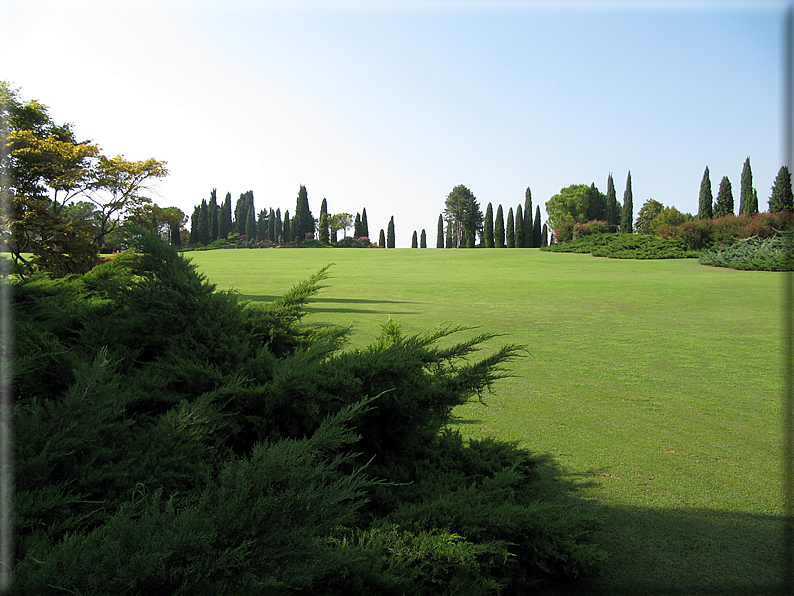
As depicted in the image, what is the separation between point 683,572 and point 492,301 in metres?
13.1

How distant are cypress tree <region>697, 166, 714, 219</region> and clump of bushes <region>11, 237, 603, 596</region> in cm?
5703

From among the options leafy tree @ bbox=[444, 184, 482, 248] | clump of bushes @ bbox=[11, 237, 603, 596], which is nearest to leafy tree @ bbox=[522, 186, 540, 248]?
leafy tree @ bbox=[444, 184, 482, 248]

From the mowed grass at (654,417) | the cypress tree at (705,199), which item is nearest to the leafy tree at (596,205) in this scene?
the cypress tree at (705,199)

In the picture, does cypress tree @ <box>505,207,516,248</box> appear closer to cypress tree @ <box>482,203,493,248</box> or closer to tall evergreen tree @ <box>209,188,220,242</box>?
cypress tree @ <box>482,203,493,248</box>

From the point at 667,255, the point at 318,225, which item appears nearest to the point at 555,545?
the point at 667,255

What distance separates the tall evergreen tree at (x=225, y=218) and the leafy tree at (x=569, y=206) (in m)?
46.6

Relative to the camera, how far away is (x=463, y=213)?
243 feet

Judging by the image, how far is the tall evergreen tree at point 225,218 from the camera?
72.1 metres

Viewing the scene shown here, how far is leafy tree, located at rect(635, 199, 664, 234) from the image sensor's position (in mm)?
70500

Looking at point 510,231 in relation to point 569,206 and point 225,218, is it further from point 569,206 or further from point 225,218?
point 225,218

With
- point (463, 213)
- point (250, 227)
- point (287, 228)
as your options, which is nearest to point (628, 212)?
point (463, 213)

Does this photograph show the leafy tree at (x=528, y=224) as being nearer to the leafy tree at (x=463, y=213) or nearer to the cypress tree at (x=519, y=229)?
the cypress tree at (x=519, y=229)

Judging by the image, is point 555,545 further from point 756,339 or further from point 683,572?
point 756,339

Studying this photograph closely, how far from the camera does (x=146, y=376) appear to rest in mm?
2758
